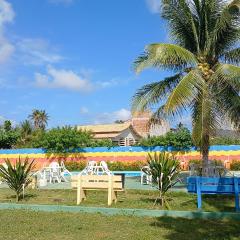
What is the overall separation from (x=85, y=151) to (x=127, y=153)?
3.01 m

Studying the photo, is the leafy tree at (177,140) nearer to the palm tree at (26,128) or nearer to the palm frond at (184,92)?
the palm frond at (184,92)

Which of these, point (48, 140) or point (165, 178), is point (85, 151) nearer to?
point (48, 140)

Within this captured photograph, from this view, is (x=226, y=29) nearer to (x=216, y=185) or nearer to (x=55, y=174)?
(x=216, y=185)

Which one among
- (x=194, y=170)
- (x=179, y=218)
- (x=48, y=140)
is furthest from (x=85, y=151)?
(x=179, y=218)

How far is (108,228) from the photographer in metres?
9.01

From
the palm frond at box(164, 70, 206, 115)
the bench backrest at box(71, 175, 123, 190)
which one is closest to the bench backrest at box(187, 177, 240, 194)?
the bench backrest at box(71, 175, 123, 190)

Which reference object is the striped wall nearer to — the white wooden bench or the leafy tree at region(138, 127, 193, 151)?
the leafy tree at region(138, 127, 193, 151)

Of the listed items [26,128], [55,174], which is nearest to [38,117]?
[26,128]

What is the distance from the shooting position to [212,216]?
32.0ft

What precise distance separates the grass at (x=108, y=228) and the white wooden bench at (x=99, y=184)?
168cm

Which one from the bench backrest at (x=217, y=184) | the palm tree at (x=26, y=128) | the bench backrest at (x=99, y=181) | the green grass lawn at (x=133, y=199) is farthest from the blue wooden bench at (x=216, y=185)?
the palm tree at (x=26, y=128)

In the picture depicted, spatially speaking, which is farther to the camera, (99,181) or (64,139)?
(64,139)

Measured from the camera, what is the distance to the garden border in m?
9.77

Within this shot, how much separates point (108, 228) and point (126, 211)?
68.7 inches
